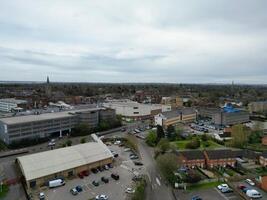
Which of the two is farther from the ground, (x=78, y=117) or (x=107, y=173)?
(x=78, y=117)

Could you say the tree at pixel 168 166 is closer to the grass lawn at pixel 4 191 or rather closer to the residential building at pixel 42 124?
the grass lawn at pixel 4 191

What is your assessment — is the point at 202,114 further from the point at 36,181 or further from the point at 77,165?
the point at 36,181

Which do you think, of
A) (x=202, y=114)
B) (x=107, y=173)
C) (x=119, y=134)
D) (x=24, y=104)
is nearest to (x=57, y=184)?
(x=107, y=173)

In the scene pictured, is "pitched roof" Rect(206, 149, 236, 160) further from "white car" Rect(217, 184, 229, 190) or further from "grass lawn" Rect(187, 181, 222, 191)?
"white car" Rect(217, 184, 229, 190)

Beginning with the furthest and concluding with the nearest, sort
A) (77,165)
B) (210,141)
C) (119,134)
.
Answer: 1. (119,134)
2. (210,141)
3. (77,165)

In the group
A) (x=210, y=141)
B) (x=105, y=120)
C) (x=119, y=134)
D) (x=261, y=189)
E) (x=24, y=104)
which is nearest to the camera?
(x=261, y=189)

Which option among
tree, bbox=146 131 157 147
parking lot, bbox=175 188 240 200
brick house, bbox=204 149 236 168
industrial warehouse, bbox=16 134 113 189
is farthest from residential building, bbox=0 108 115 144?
parking lot, bbox=175 188 240 200

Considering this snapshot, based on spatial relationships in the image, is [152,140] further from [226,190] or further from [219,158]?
[226,190]

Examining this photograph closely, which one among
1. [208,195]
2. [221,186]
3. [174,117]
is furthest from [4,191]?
[174,117]
